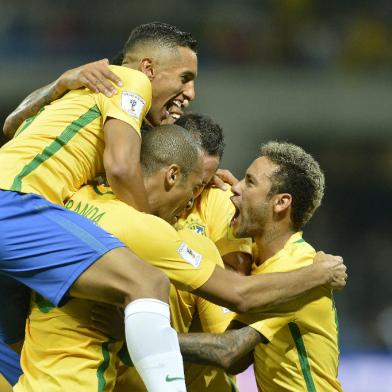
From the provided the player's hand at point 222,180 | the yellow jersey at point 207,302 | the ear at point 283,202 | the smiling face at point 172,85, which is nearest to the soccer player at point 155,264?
the yellow jersey at point 207,302

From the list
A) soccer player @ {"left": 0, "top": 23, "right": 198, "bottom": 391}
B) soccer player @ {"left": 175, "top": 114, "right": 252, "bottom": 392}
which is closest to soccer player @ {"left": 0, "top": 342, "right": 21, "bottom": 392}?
soccer player @ {"left": 0, "top": 23, "right": 198, "bottom": 391}

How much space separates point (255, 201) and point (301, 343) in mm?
721

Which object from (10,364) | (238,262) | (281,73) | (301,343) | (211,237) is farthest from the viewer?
(281,73)

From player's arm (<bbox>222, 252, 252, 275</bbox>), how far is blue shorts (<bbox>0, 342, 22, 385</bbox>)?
1.05 meters

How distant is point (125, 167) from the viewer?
3.78m

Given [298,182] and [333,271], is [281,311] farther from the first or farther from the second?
[298,182]

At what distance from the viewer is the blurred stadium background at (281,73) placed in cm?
1198

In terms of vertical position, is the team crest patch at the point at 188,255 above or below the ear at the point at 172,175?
below

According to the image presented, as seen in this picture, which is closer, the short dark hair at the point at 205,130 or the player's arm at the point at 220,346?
the player's arm at the point at 220,346

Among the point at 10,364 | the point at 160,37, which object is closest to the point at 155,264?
the point at 10,364

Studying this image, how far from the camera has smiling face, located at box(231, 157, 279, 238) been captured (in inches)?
170

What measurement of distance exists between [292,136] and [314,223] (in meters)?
1.33

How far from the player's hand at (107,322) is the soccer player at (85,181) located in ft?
0.50

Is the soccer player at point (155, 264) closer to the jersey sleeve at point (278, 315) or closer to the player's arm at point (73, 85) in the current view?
the jersey sleeve at point (278, 315)
